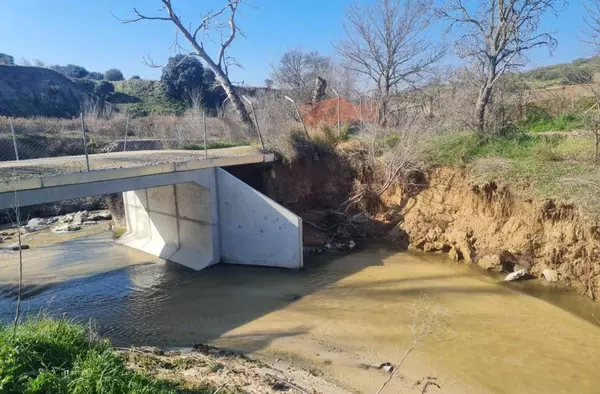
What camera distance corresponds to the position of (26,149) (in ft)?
75.2

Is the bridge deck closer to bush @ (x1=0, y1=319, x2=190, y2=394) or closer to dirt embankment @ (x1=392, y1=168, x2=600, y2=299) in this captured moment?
bush @ (x1=0, y1=319, x2=190, y2=394)

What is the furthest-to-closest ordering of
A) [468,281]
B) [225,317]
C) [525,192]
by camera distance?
[525,192], [468,281], [225,317]

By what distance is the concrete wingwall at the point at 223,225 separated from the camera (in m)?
13.0

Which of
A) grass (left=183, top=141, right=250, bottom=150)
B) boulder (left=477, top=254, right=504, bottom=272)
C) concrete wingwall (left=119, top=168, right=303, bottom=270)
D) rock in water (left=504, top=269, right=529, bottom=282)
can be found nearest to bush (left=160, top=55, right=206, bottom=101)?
grass (left=183, top=141, right=250, bottom=150)

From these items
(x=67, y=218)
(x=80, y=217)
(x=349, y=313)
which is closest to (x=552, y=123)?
(x=349, y=313)

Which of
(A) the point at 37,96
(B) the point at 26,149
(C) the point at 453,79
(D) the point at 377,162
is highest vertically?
(A) the point at 37,96

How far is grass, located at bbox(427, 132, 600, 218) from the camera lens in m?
11.3

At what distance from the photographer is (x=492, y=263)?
1222 cm

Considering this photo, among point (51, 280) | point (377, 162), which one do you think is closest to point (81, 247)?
point (51, 280)

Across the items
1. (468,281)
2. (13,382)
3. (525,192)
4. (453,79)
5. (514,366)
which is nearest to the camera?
(13,382)

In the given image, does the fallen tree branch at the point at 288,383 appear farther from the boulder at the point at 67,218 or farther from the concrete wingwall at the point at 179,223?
the boulder at the point at 67,218

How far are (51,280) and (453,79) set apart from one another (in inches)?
822

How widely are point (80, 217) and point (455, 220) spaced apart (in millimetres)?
17601

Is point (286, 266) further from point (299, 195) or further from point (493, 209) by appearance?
point (493, 209)
